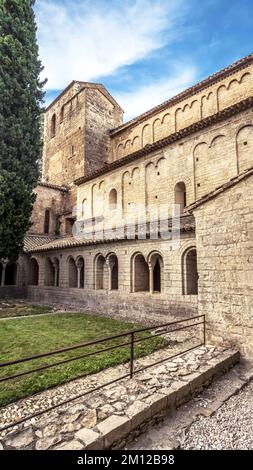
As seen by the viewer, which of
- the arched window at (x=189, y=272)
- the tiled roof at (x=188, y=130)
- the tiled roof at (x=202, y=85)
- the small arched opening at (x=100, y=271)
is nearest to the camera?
the arched window at (x=189, y=272)

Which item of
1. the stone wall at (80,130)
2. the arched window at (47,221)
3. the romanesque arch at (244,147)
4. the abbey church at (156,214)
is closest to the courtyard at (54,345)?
the abbey church at (156,214)

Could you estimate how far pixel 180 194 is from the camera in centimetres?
1285

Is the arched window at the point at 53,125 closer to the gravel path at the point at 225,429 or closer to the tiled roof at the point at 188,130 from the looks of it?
the tiled roof at the point at 188,130

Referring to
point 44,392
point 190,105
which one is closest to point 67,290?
point 44,392

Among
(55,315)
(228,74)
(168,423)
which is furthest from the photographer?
(228,74)

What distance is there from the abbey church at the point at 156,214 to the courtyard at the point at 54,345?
1.60 m

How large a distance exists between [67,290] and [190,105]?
13.2 m

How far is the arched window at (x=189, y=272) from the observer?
8.83m

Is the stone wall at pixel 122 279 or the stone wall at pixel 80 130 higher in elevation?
the stone wall at pixel 80 130

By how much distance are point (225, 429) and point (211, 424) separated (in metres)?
0.19

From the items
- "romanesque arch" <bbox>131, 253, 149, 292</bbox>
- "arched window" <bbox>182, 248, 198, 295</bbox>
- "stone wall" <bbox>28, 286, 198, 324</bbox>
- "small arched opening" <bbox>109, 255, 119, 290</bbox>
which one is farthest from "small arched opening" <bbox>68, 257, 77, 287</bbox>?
"arched window" <bbox>182, 248, 198, 295</bbox>

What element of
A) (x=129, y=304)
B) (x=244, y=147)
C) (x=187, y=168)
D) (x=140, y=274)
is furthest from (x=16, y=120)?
(x=244, y=147)

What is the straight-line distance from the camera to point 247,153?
33.6 feet
